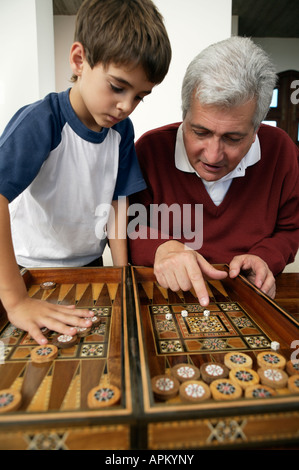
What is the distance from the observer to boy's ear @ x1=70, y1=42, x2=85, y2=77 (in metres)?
1.06

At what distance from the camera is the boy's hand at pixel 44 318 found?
2.62 ft

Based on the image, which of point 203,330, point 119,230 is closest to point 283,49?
point 119,230

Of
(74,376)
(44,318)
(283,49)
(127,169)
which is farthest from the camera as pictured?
(283,49)

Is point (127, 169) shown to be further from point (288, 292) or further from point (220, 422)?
point (220, 422)

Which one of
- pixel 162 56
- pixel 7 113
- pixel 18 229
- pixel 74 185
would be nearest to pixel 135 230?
pixel 74 185

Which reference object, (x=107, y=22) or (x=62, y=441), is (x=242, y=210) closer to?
(x=107, y=22)

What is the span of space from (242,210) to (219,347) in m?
Answer: 0.85

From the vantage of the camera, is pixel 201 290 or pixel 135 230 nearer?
pixel 201 290

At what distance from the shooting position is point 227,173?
1.42 meters

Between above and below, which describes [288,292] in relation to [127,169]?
below

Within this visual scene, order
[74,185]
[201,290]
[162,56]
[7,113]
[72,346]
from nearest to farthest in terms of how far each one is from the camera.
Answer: [72,346] < [201,290] < [162,56] < [74,185] < [7,113]

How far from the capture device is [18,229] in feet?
4.32

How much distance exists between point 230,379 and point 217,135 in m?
0.84

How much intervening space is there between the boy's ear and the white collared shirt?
0.59m
